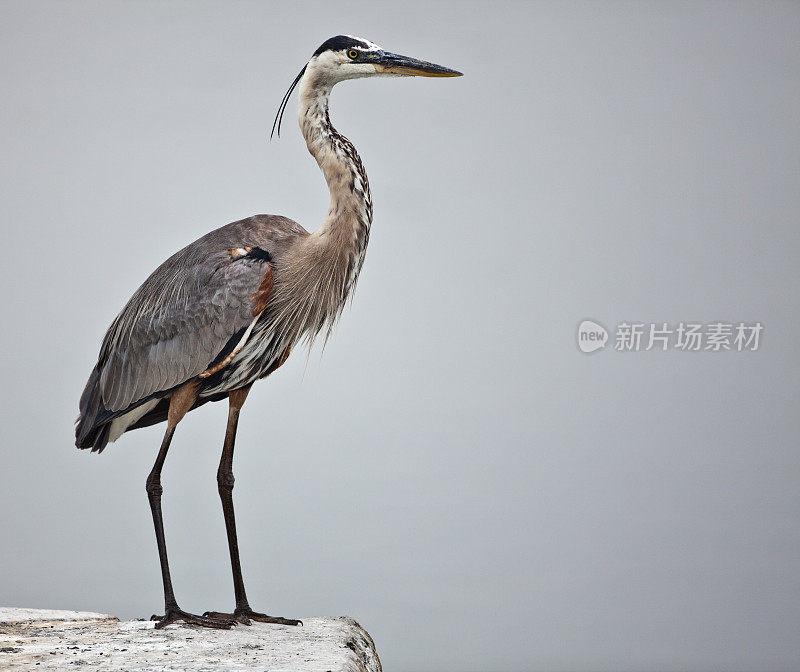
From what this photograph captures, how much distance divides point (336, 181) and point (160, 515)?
128cm

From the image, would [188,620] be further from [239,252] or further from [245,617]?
[239,252]

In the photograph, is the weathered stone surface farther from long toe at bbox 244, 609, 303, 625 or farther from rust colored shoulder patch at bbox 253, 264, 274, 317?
rust colored shoulder patch at bbox 253, 264, 274, 317

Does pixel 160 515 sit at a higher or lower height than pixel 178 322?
lower

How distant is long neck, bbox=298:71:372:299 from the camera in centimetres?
306

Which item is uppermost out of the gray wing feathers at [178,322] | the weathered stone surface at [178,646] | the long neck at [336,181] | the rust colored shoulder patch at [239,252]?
the long neck at [336,181]

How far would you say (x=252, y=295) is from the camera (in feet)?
10.1

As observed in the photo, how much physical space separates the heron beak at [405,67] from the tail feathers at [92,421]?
1.55 metres

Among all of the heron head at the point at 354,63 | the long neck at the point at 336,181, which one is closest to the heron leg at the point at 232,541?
the long neck at the point at 336,181

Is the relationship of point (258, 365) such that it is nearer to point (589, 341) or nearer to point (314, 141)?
point (314, 141)

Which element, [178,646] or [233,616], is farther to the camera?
[233,616]

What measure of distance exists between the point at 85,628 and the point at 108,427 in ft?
2.40

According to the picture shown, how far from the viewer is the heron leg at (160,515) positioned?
118 inches

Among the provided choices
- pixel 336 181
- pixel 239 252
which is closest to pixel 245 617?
pixel 239 252

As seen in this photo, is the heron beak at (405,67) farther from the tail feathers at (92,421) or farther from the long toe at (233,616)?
the long toe at (233,616)
